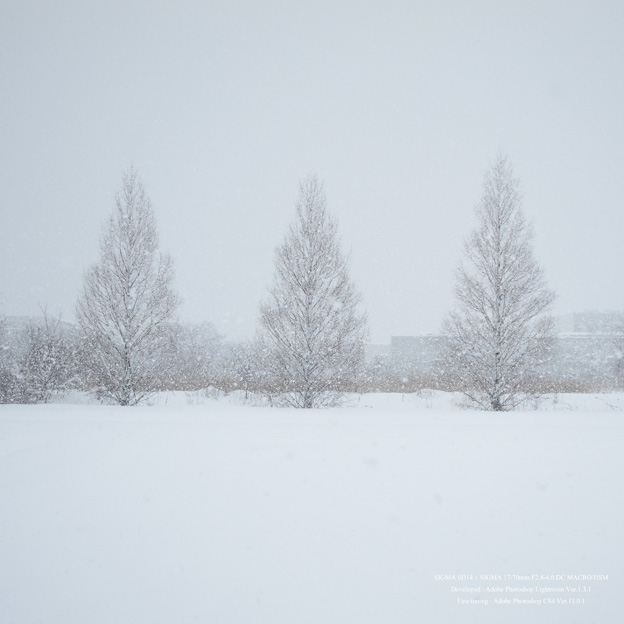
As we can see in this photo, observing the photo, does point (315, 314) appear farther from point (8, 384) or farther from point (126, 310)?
point (8, 384)

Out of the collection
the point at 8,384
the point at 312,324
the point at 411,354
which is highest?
the point at 312,324

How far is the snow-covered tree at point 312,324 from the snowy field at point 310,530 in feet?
19.5

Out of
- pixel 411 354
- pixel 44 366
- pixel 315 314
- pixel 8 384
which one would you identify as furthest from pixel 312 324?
pixel 411 354

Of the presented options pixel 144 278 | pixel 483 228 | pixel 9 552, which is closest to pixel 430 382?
pixel 483 228

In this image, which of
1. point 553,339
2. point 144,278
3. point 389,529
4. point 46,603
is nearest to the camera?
point 46,603

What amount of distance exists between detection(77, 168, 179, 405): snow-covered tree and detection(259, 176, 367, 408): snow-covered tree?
355 cm

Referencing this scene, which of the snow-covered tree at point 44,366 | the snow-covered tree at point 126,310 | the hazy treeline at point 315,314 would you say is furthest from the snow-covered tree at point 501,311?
the snow-covered tree at point 44,366

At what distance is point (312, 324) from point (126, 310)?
590 cm

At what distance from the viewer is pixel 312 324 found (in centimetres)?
1093

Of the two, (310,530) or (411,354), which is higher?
(411,354)

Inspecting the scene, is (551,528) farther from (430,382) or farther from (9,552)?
(430,382)

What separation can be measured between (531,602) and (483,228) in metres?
10.6

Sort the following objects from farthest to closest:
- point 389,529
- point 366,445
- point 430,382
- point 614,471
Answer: point 430,382, point 366,445, point 614,471, point 389,529

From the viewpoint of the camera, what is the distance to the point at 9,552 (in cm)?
286
